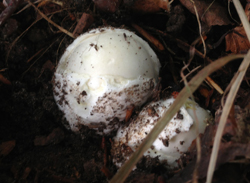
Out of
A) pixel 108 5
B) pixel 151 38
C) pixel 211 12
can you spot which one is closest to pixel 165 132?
pixel 151 38

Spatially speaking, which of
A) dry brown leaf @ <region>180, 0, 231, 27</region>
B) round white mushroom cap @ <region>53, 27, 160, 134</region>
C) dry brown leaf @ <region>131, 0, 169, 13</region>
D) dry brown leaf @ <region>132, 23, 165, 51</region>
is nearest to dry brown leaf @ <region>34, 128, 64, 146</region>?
round white mushroom cap @ <region>53, 27, 160, 134</region>

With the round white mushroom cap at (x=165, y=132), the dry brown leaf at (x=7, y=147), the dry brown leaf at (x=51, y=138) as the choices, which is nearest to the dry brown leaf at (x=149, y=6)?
the round white mushroom cap at (x=165, y=132)

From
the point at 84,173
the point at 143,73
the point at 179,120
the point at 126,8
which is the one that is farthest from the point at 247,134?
the point at 126,8

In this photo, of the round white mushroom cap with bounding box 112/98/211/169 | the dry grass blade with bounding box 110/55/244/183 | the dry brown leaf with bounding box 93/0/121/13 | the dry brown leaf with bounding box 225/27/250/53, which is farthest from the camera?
the dry brown leaf with bounding box 93/0/121/13

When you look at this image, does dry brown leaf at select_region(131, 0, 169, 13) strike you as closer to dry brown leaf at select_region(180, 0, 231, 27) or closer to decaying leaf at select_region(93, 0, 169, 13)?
decaying leaf at select_region(93, 0, 169, 13)

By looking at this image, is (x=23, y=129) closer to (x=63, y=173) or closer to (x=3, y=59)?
(x=63, y=173)

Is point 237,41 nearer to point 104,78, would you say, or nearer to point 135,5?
point 135,5
